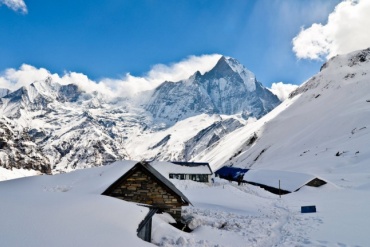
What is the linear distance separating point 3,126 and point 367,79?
199 metres

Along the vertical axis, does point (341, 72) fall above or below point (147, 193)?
above

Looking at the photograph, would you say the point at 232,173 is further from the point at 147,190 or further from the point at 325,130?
the point at 147,190

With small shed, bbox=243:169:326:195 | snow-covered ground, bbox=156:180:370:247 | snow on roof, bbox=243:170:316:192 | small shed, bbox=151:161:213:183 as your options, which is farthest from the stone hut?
small shed, bbox=151:161:213:183

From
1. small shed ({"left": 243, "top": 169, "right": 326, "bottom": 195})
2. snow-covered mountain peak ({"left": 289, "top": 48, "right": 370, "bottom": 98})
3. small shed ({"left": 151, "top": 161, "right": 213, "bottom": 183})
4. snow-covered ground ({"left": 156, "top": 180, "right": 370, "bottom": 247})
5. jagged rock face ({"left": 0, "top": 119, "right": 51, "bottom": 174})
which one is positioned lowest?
snow-covered ground ({"left": 156, "top": 180, "right": 370, "bottom": 247})

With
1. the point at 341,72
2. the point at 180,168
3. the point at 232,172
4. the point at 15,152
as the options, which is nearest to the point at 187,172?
the point at 180,168

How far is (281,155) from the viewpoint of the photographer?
94.1 m

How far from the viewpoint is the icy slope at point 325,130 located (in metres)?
66.8

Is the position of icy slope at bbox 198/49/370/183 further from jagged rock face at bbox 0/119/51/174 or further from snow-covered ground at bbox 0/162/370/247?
jagged rock face at bbox 0/119/51/174

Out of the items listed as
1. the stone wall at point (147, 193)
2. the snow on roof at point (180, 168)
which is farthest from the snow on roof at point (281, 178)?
the stone wall at point (147, 193)

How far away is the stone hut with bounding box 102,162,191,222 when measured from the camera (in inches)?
730

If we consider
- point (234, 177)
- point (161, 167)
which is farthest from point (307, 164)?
point (161, 167)

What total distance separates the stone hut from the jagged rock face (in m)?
182

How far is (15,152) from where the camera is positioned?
185000 millimetres

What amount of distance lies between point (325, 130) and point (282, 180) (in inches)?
1832
